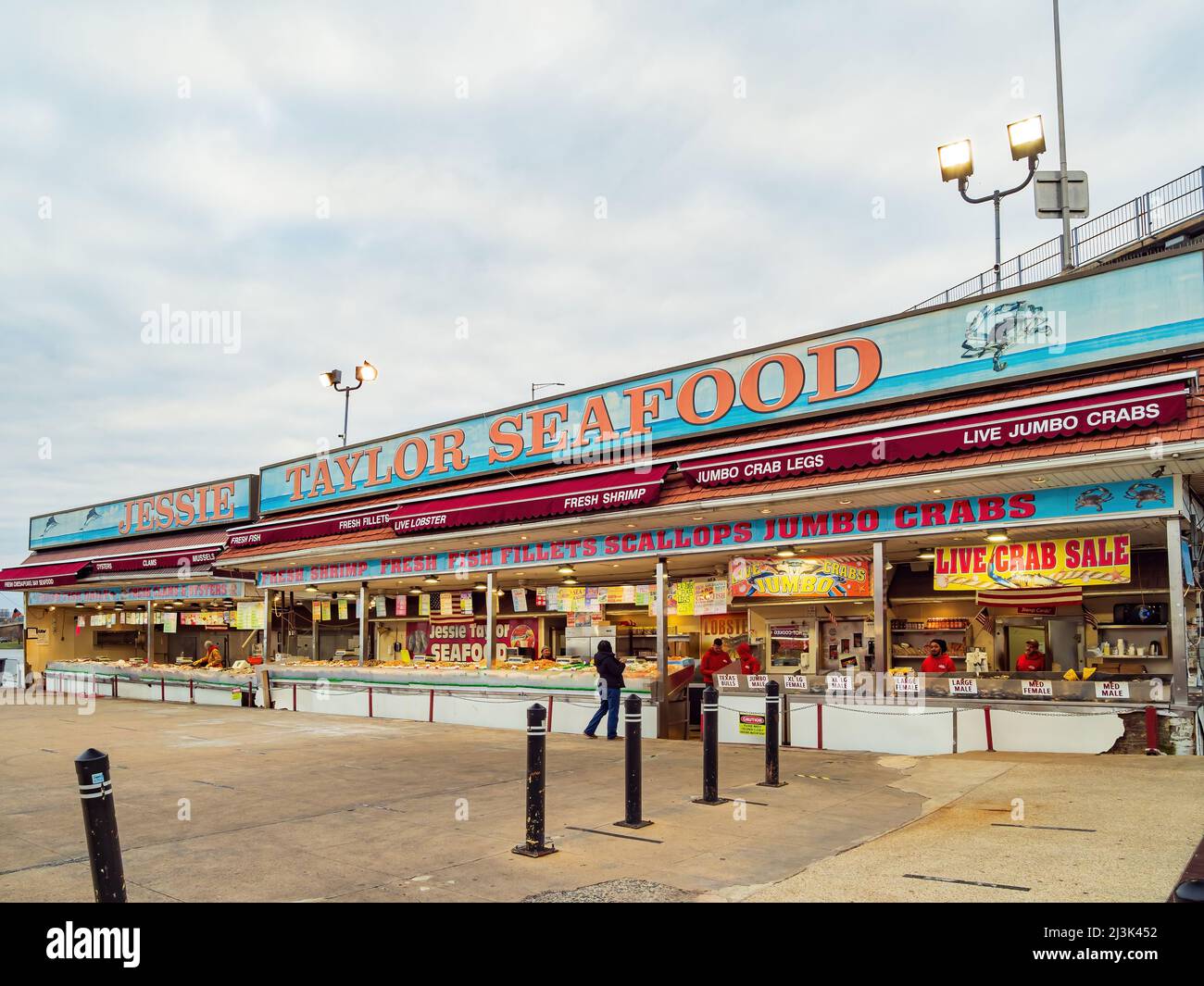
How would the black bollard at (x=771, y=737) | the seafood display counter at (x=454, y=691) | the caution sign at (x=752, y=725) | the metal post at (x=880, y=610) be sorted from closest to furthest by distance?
the black bollard at (x=771, y=737) → the metal post at (x=880, y=610) → the caution sign at (x=752, y=725) → the seafood display counter at (x=454, y=691)

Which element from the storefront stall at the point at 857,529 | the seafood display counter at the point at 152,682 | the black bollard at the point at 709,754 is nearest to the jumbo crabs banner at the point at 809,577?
the storefront stall at the point at 857,529

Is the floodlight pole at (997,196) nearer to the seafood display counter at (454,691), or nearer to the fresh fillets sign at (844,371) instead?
the fresh fillets sign at (844,371)

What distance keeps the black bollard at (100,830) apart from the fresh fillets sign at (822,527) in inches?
442

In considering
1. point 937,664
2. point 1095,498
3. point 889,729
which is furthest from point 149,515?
point 1095,498

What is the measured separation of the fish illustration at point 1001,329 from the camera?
12789 millimetres

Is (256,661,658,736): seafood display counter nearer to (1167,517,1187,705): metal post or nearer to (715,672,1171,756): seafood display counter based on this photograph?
(715,672,1171,756): seafood display counter

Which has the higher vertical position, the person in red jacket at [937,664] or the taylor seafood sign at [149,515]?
the taylor seafood sign at [149,515]

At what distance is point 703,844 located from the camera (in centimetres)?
780

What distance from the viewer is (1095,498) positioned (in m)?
12.0

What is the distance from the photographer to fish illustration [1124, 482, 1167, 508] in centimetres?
1152

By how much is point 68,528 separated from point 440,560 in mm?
24615

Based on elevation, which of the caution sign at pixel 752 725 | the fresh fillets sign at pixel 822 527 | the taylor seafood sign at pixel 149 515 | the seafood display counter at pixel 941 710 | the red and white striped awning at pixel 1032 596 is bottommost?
the caution sign at pixel 752 725

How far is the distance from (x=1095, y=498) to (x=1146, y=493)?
0.58 metres
